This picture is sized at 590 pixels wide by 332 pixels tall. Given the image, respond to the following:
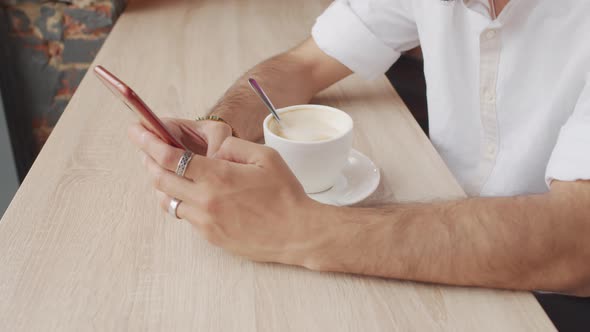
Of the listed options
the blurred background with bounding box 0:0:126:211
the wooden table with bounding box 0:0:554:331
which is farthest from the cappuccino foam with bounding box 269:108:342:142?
the blurred background with bounding box 0:0:126:211

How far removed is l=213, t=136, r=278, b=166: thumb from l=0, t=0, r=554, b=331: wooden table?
13 centimetres

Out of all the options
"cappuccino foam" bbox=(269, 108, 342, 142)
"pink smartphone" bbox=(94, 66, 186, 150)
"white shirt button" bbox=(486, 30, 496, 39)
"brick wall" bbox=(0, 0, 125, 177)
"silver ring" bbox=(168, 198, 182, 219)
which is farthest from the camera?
"brick wall" bbox=(0, 0, 125, 177)

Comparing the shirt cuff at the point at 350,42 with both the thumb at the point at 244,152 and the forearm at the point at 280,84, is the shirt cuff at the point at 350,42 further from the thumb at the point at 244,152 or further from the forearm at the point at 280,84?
the thumb at the point at 244,152

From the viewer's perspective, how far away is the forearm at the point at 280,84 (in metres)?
1.04

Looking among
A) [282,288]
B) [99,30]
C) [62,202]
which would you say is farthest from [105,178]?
[99,30]

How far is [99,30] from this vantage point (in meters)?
1.67

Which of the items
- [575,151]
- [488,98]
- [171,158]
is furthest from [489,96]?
[171,158]

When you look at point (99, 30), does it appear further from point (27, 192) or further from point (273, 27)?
point (27, 192)

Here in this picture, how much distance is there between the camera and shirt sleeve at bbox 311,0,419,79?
3.91 ft

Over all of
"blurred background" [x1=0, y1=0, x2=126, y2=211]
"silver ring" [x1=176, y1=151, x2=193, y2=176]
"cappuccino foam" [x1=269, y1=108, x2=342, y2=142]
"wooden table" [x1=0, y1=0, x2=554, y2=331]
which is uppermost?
"silver ring" [x1=176, y1=151, x2=193, y2=176]

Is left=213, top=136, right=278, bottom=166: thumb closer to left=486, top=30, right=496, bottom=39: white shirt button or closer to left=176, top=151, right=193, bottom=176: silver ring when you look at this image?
left=176, top=151, right=193, bottom=176: silver ring

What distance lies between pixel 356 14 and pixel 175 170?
0.68 metres

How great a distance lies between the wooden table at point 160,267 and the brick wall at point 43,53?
22.2 inches

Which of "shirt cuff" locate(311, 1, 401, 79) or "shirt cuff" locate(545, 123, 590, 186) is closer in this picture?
"shirt cuff" locate(545, 123, 590, 186)
